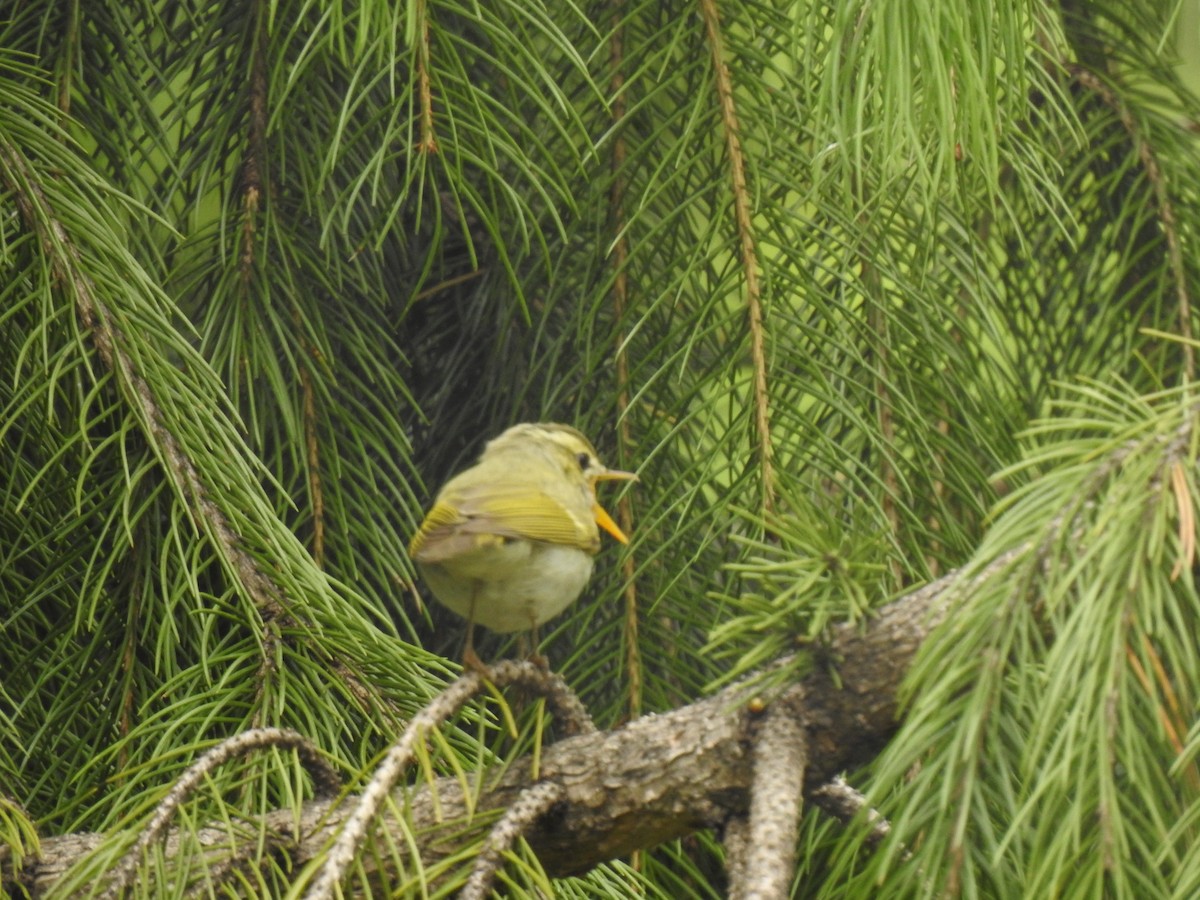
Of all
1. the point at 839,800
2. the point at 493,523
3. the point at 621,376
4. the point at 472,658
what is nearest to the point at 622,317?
the point at 621,376

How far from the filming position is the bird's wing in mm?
1454

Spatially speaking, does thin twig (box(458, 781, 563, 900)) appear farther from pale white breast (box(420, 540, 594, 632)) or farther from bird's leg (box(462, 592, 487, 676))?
pale white breast (box(420, 540, 594, 632))

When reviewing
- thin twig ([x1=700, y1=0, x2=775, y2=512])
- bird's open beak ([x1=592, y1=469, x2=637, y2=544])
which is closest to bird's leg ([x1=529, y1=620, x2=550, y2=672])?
bird's open beak ([x1=592, y1=469, x2=637, y2=544])

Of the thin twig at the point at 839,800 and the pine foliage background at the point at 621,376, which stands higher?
the pine foliage background at the point at 621,376

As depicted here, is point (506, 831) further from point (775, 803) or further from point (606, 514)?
point (606, 514)

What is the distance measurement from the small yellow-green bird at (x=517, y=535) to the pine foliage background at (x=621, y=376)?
6 cm

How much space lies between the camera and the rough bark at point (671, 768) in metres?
0.91

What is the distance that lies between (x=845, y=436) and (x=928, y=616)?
0.76 metres

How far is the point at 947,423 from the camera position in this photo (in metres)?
1.55

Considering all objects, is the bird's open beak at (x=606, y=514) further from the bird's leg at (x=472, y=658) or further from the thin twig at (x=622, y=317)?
the bird's leg at (x=472, y=658)

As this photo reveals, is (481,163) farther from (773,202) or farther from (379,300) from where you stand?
(379,300)

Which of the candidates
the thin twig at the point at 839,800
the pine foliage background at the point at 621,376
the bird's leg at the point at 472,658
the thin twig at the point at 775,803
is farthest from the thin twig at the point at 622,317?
the thin twig at the point at 775,803

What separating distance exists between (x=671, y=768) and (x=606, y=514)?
2.16 ft

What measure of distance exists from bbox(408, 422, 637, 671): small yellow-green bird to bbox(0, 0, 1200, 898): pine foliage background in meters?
0.06
